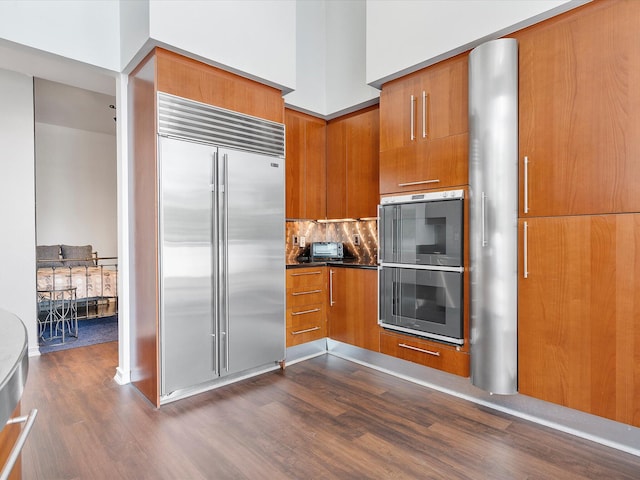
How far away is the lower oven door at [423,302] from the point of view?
8.81 ft

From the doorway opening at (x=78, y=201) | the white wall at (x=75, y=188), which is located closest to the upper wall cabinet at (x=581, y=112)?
the doorway opening at (x=78, y=201)

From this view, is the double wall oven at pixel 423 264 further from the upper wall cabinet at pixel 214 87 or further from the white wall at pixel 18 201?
the white wall at pixel 18 201

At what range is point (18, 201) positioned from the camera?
12.0 feet

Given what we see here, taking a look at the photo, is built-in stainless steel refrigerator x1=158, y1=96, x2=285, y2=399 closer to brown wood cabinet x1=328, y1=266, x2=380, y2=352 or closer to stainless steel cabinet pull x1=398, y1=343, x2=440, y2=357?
brown wood cabinet x1=328, y1=266, x2=380, y2=352

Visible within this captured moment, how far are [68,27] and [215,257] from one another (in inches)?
78.4

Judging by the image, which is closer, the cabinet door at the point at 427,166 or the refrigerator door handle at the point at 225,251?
the cabinet door at the point at 427,166

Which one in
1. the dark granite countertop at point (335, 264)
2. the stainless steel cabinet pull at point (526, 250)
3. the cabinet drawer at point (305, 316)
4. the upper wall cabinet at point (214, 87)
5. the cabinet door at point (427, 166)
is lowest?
the cabinet drawer at point (305, 316)

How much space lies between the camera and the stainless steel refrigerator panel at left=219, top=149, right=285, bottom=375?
294 centimetres

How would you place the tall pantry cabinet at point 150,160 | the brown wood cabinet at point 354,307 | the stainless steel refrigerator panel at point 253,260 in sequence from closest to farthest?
1. the tall pantry cabinet at point 150,160
2. the stainless steel refrigerator panel at point 253,260
3. the brown wood cabinet at point 354,307

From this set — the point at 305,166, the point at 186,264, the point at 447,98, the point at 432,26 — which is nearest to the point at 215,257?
the point at 186,264

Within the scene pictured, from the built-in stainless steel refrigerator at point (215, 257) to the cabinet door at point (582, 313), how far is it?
6.27 ft

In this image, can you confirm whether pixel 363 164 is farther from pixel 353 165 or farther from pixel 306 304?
pixel 306 304

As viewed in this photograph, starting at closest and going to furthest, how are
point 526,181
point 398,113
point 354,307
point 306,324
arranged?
point 526,181 < point 398,113 < point 354,307 < point 306,324

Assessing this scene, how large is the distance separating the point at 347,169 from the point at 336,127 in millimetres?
504
